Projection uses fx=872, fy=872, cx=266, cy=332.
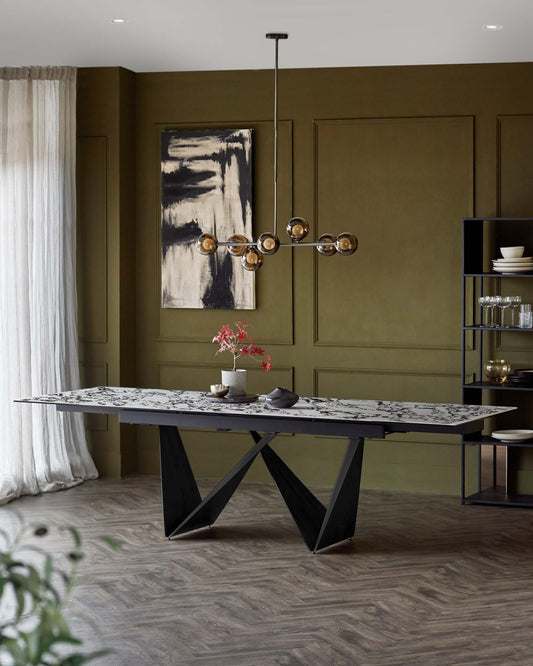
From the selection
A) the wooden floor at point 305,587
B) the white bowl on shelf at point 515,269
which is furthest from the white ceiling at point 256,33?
the wooden floor at point 305,587

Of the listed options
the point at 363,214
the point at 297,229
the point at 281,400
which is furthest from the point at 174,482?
the point at 363,214

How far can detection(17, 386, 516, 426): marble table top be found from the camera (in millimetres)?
4301

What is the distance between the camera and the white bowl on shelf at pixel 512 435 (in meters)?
5.53

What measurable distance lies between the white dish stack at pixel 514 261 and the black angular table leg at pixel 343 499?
1.69m

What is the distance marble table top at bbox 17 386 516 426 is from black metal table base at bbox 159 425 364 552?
0.64 ft

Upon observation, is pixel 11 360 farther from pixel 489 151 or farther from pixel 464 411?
pixel 489 151

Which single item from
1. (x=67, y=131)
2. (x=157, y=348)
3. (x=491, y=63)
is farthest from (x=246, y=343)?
(x=491, y=63)

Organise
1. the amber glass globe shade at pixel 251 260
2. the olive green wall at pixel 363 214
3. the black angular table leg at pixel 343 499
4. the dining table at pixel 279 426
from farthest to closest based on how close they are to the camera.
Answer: the olive green wall at pixel 363 214 → the amber glass globe shade at pixel 251 260 → the black angular table leg at pixel 343 499 → the dining table at pixel 279 426

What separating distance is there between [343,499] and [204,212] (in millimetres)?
2551

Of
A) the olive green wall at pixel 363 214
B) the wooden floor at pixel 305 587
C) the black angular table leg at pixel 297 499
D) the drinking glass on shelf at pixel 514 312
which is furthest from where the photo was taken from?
the olive green wall at pixel 363 214

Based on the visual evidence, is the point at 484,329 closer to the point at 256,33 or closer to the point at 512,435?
the point at 512,435

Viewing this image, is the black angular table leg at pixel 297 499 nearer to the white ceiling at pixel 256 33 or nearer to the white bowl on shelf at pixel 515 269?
the white bowl on shelf at pixel 515 269

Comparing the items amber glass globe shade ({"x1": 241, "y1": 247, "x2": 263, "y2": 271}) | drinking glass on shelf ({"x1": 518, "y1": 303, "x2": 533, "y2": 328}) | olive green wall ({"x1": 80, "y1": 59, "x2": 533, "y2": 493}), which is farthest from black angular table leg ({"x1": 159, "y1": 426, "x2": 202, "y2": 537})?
drinking glass on shelf ({"x1": 518, "y1": 303, "x2": 533, "y2": 328})

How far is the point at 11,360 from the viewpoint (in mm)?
5875
